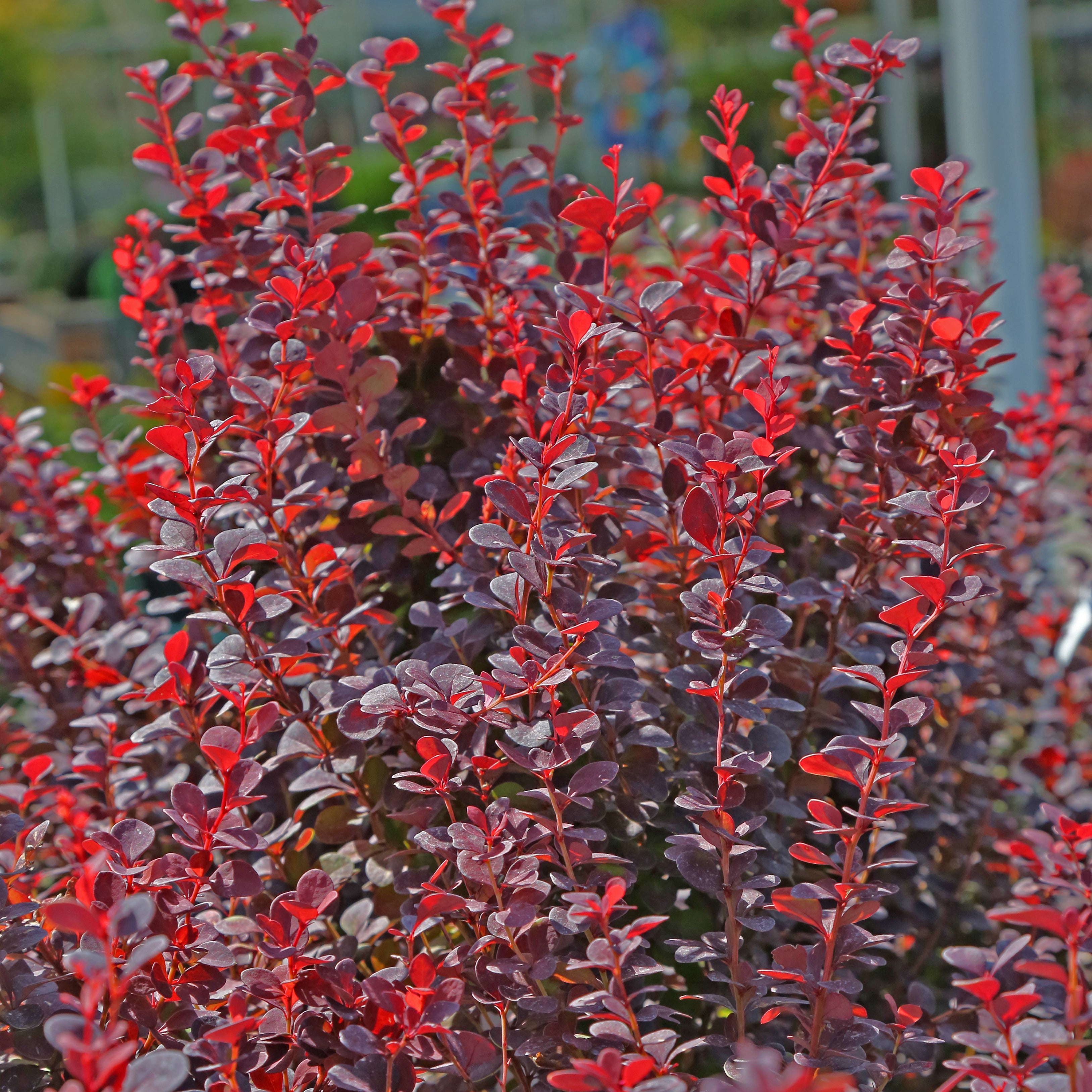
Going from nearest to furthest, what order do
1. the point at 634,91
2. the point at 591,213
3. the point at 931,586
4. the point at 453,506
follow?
the point at 931,586 < the point at 591,213 < the point at 453,506 < the point at 634,91

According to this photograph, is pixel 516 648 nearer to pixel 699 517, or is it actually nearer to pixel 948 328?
pixel 699 517

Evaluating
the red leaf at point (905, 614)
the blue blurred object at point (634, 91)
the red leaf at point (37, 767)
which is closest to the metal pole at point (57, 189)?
the blue blurred object at point (634, 91)

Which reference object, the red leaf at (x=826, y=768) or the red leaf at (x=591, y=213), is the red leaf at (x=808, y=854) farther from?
the red leaf at (x=591, y=213)

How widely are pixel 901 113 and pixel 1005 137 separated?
248 inches

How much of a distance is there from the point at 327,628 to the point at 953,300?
2.47 ft

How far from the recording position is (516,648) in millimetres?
933

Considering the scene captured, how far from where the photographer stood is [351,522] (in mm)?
1170

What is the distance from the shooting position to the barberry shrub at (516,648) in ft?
2.86

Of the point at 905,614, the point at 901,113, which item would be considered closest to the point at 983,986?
the point at 905,614

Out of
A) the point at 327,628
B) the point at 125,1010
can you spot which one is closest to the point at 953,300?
the point at 327,628

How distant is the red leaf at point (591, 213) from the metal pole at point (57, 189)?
16.5 metres

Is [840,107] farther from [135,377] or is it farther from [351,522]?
[135,377]

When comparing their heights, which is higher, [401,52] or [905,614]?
[401,52]

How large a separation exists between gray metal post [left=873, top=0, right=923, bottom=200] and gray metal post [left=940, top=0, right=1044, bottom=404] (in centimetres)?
505
